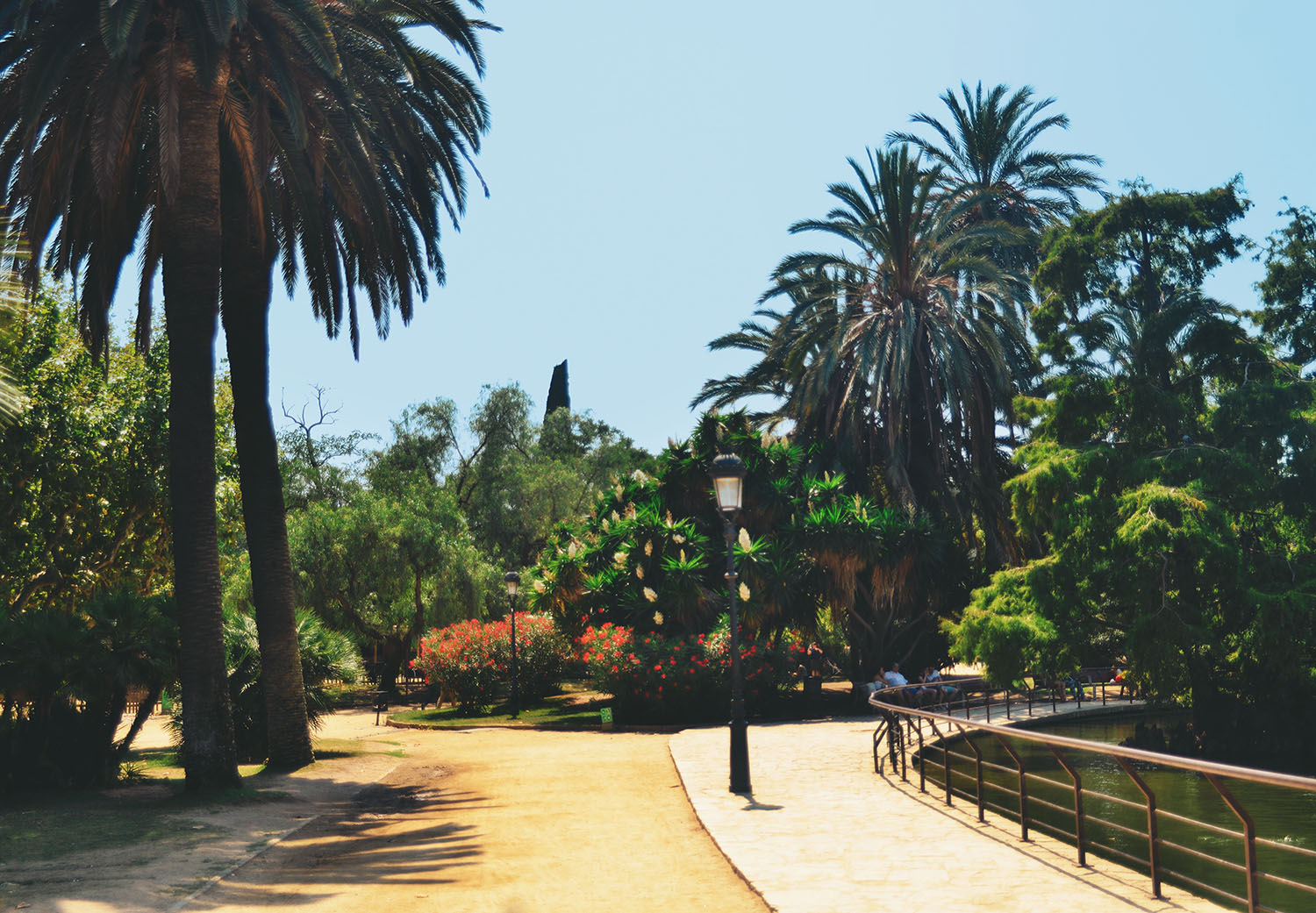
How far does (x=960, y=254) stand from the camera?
30719 millimetres

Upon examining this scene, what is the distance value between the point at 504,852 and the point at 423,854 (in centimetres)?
77

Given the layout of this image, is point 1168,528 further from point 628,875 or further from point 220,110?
point 220,110

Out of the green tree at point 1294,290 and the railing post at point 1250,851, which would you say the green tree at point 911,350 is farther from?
the railing post at point 1250,851

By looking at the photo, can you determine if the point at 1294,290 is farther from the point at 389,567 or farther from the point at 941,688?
the point at 389,567

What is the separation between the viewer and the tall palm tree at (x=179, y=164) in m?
13.6

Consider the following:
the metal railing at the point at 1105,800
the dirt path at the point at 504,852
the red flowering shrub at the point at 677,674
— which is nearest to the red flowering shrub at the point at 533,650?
the red flowering shrub at the point at 677,674

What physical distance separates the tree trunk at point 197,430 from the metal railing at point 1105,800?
30.3ft

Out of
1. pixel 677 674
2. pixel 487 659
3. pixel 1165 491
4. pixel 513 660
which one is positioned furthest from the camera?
pixel 487 659

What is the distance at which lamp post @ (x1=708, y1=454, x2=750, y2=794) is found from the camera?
13.3 meters

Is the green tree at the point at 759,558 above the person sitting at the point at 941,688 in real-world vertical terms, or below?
above


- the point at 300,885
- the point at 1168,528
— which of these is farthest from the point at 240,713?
the point at 1168,528

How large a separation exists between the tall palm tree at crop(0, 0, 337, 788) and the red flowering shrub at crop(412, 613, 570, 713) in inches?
636

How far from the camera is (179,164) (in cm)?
1413

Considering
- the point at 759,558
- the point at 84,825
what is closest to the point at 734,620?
the point at 84,825
